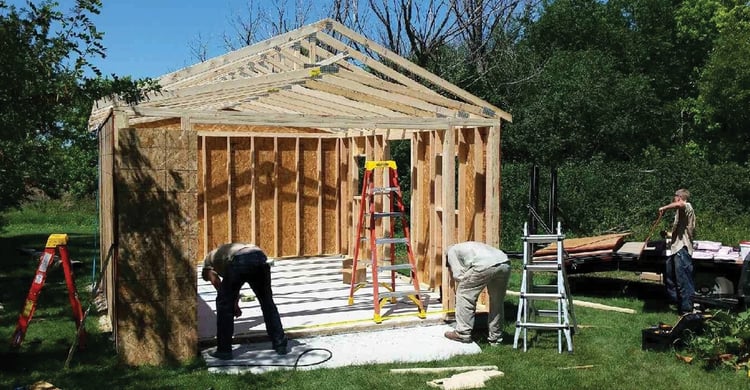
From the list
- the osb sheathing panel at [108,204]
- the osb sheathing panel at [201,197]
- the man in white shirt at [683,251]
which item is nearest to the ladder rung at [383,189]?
the osb sheathing panel at [108,204]

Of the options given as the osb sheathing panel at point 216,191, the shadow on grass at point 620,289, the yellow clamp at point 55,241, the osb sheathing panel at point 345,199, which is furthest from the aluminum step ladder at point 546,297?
the osb sheathing panel at point 216,191

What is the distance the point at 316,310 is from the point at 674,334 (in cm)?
424

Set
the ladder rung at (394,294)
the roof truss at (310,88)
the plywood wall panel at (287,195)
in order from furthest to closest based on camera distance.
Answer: the plywood wall panel at (287,195)
the ladder rung at (394,294)
the roof truss at (310,88)

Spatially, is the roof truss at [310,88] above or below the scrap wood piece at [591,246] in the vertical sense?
above

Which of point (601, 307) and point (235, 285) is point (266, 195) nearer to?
point (601, 307)

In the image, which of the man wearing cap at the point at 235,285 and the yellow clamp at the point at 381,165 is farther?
the yellow clamp at the point at 381,165

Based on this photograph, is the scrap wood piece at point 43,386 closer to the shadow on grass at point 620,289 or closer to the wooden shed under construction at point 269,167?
the wooden shed under construction at point 269,167

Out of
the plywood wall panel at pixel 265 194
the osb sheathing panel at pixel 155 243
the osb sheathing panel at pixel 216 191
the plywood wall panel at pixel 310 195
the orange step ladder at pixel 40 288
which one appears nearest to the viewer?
the osb sheathing panel at pixel 155 243

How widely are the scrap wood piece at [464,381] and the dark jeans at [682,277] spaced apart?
3.62 meters

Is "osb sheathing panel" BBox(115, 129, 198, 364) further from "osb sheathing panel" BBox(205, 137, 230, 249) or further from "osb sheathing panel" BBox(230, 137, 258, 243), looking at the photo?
"osb sheathing panel" BBox(230, 137, 258, 243)

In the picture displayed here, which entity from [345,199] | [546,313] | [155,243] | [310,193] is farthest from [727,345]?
[310,193]

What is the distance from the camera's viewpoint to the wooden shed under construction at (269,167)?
6.55 metres

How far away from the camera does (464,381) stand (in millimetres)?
5953

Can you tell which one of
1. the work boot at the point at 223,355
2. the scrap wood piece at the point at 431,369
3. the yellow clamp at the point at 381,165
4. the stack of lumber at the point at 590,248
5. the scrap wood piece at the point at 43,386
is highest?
the yellow clamp at the point at 381,165
